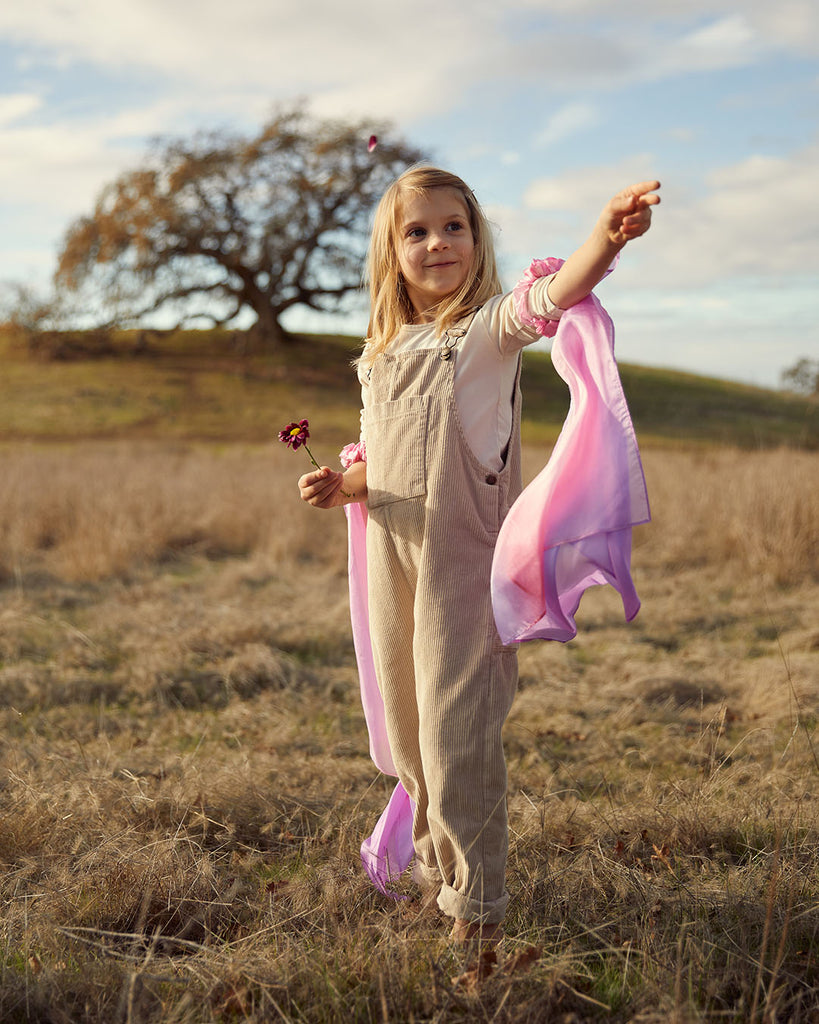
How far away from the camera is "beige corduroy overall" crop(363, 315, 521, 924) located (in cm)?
206

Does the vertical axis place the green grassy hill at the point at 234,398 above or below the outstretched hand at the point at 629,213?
above

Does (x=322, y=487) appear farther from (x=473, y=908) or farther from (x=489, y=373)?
(x=473, y=908)

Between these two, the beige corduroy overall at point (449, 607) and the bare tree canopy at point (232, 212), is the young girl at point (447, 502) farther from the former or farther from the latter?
the bare tree canopy at point (232, 212)

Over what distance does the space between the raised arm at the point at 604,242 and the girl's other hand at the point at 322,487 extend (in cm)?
66

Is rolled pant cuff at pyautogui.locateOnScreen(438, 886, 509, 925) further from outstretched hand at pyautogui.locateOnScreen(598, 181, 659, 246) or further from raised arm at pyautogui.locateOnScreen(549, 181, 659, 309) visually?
outstretched hand at pyautogui.locateOnScreen(598, 181, 659, 246)

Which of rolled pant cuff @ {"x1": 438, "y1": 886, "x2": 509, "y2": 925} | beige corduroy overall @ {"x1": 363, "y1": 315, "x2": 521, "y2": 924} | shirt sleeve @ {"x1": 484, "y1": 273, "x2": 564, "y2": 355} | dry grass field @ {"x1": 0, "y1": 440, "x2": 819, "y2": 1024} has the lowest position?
dry grass field @ {"x1": 0, "y1": 440, "x2": 819, "y2": 1024}

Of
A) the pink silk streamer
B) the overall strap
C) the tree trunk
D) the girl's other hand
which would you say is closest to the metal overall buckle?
the overall strap

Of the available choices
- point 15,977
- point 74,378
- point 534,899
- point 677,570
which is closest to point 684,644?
point 677,570

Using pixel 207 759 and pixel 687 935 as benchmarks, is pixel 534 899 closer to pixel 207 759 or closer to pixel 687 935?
pixel 687 935

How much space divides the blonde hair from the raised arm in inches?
11.2

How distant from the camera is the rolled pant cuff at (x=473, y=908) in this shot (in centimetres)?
205

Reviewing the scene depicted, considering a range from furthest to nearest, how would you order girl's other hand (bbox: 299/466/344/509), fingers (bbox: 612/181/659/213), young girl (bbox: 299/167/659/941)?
1. girl's other hand (bbox: 299/466/344/509)
2. young girl (bbox: 299/167/659/941)
3. fingers (bbox: 612/181/659/213)

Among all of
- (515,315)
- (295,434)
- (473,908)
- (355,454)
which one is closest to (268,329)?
(355,454)

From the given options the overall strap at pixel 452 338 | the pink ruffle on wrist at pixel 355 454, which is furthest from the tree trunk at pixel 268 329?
the overall strap at pixel 452 338
